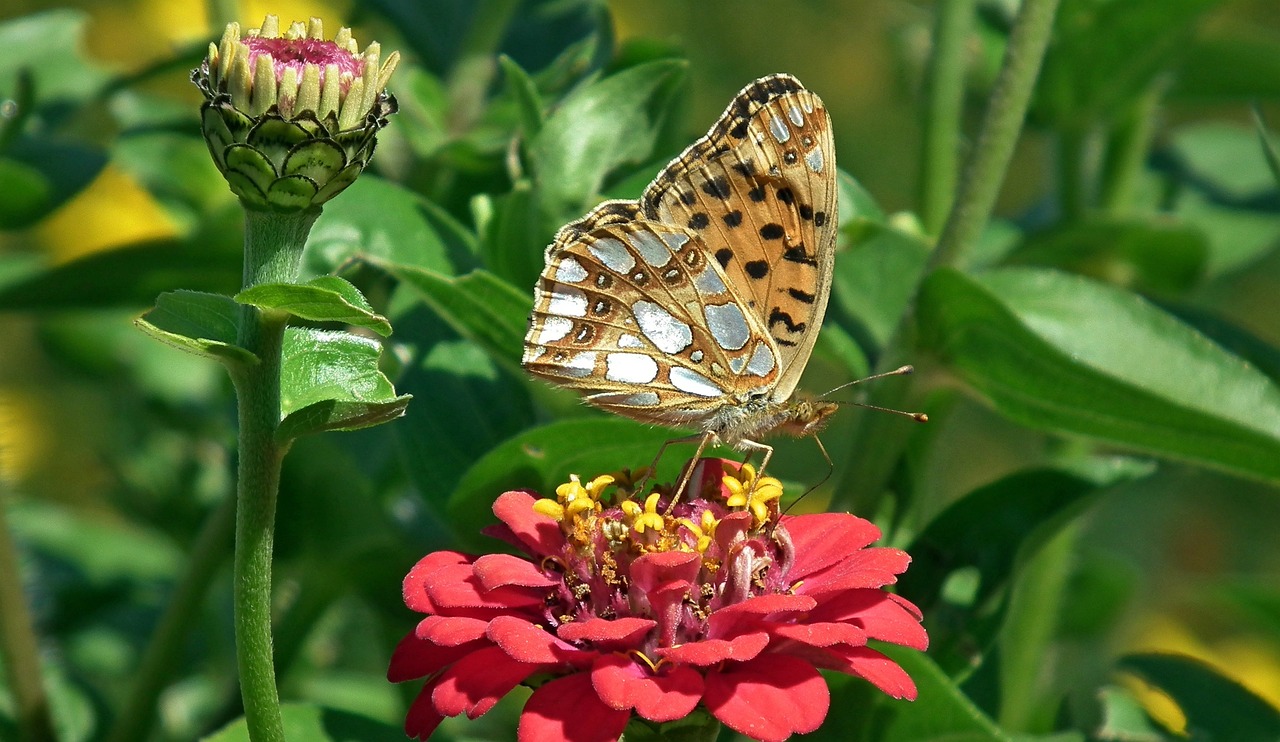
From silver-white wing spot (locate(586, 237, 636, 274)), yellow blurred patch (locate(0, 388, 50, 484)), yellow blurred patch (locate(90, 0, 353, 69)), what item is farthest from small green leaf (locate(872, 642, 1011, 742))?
yellow blurred patch (locate(0, 388, 50, 484))

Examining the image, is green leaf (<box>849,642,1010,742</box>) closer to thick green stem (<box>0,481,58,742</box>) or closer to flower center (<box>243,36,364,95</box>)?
flower center (<box>243,36,364,95</box>)

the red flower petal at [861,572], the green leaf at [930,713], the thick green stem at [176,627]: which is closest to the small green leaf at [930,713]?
the green leaf at [930,713]

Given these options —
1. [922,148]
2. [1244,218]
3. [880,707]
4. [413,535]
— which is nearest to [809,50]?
[1244,218]

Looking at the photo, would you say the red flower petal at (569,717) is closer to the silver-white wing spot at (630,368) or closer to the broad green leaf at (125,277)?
the silver-white wing spot at (630,368)

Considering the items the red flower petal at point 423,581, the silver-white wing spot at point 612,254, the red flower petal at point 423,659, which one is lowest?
the red flower petal at point 423,659

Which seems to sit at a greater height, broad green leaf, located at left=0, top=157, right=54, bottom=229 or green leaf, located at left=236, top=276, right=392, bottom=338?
green leaf, located at left=236, top=276, right=392, bottom=338
